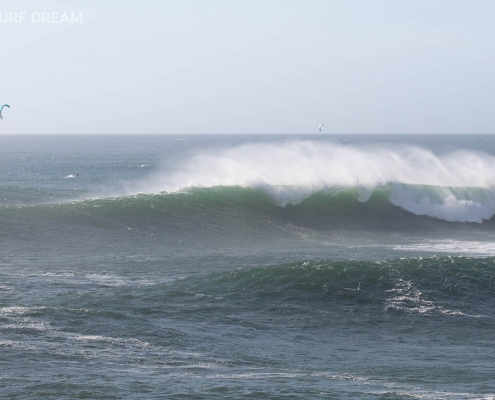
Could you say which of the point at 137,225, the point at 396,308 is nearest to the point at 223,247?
the point at 137,225

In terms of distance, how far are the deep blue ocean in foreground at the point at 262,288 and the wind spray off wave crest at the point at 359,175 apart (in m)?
0.11

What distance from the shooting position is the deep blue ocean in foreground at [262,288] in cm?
1114

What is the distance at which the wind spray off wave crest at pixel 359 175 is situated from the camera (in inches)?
1278

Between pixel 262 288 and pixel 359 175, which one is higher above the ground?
pixel 359 175

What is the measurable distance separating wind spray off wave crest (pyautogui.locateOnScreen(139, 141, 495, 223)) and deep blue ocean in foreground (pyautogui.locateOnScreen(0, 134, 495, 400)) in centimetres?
11

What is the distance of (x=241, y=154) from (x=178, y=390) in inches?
1161

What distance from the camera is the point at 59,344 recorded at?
1250cm

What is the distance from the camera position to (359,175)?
1372 inches

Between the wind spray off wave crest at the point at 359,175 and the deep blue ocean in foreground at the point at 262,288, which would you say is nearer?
the deep blue ocean in foreground at the point at 262,288

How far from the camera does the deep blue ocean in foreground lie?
36.6 feet

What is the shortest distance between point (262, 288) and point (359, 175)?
60.4 feet

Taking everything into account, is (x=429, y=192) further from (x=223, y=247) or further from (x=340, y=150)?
(x=223, y=247)

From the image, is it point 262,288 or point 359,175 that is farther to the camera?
point 359,175

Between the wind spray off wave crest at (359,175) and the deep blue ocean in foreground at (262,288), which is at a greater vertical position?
the wind spray off wave crest at (359,175)
